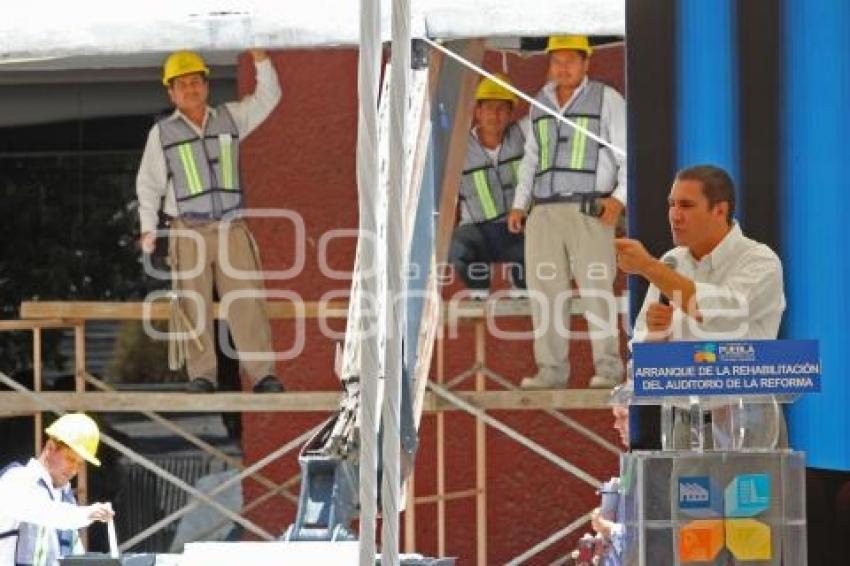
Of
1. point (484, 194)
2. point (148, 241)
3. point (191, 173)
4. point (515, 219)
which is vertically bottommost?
point (148, 241)

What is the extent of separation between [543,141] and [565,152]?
0.52 feet

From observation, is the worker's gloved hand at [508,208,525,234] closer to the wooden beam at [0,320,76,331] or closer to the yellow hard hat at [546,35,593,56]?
the yellow hard hat at [546,35,593,56]

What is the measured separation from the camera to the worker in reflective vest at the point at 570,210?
11.7 m

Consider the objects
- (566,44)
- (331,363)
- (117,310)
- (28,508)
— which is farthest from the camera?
(331,363)

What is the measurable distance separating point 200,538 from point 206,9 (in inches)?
164

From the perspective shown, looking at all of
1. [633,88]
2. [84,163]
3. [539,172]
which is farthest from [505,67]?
[633,88]

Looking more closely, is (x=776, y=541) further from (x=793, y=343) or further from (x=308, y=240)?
(x=308, y=240)

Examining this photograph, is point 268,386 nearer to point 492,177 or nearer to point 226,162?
point 226,162

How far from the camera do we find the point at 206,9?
1041 cm

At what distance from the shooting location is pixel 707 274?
223 inches

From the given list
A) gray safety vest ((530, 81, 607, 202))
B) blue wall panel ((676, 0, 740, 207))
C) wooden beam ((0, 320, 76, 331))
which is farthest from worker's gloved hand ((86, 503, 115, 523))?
blue wall panel ((676, 0, 740, 207))

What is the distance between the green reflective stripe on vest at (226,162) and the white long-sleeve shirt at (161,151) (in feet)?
0.45

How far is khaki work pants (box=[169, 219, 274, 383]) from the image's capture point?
41.3 feet

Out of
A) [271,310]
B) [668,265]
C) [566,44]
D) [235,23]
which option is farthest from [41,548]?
[668,265]
